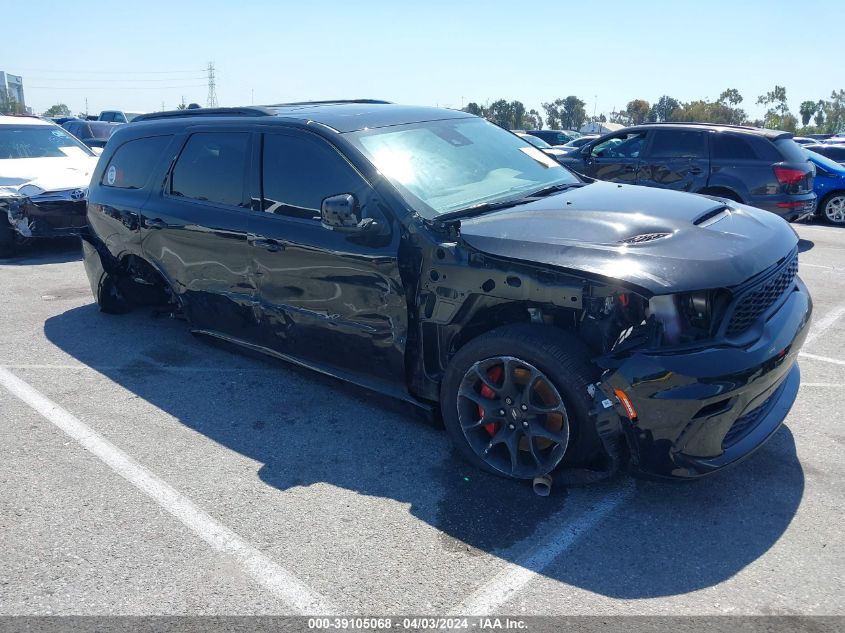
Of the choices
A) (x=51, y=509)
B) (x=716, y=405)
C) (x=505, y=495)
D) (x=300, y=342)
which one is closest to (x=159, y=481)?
(x=51, y=509)

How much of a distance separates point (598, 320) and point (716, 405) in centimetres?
60

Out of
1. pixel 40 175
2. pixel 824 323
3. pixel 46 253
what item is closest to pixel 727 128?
pixel 824 323

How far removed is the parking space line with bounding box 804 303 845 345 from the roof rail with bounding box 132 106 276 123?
4.43 m

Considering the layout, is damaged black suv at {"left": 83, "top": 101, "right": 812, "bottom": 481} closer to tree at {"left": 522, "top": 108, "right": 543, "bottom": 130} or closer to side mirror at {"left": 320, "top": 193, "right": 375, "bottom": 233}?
side mirror at {"left": 320, "top": 193, "right": 375, "bottom": 233}

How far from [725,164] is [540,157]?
5902 millimetres

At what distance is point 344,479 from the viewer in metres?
3.62

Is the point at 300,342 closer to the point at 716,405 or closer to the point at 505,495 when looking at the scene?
the point at 505,495

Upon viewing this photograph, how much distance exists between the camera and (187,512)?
11.0 ft

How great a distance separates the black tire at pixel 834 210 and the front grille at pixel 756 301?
1012 cm

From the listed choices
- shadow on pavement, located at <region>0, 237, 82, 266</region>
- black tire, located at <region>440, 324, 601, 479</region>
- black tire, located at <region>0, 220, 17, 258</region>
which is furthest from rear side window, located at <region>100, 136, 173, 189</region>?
black tire, located at <region>0, 220, 17, 258</region>

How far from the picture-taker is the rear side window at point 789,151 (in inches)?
378

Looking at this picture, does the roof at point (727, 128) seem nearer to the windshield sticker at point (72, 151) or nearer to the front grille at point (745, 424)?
the front grille at point (745, 424)

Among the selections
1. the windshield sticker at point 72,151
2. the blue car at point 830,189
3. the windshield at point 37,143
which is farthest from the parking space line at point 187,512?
the blue car at point 830,189

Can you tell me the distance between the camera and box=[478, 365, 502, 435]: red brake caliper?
3.43 metres
